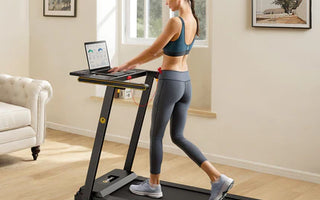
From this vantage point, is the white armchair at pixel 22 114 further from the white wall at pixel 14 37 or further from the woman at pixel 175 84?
the woman at pixel 175 84

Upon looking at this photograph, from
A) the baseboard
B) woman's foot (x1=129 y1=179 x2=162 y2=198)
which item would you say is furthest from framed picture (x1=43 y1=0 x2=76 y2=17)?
woman's foot (x1=129 y1=179 x2=162 y2=198)

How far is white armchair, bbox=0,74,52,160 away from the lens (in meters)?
4.35

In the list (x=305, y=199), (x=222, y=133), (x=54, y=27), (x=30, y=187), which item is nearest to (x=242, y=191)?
(x=305, y=199)

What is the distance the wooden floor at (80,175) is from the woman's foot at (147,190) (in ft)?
1.65

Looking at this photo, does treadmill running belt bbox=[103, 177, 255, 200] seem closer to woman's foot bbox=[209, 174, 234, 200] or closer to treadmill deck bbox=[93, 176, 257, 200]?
treadmill deck bbox=[93, 176, 257, 200]

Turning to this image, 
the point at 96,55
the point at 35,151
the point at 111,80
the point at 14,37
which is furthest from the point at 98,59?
the point at 14,37

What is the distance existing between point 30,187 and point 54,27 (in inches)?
92.6

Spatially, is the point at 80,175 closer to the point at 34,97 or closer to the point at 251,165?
the point at 34,97

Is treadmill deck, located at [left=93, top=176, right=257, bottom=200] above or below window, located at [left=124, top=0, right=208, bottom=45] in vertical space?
below

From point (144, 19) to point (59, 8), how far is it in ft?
3.13

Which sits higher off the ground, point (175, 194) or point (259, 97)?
point (259, 97)

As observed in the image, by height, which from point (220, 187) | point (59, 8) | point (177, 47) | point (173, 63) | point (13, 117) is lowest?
point (220, 187)

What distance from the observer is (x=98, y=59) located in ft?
11.5

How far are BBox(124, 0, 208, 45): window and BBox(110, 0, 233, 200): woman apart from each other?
6.13ft
